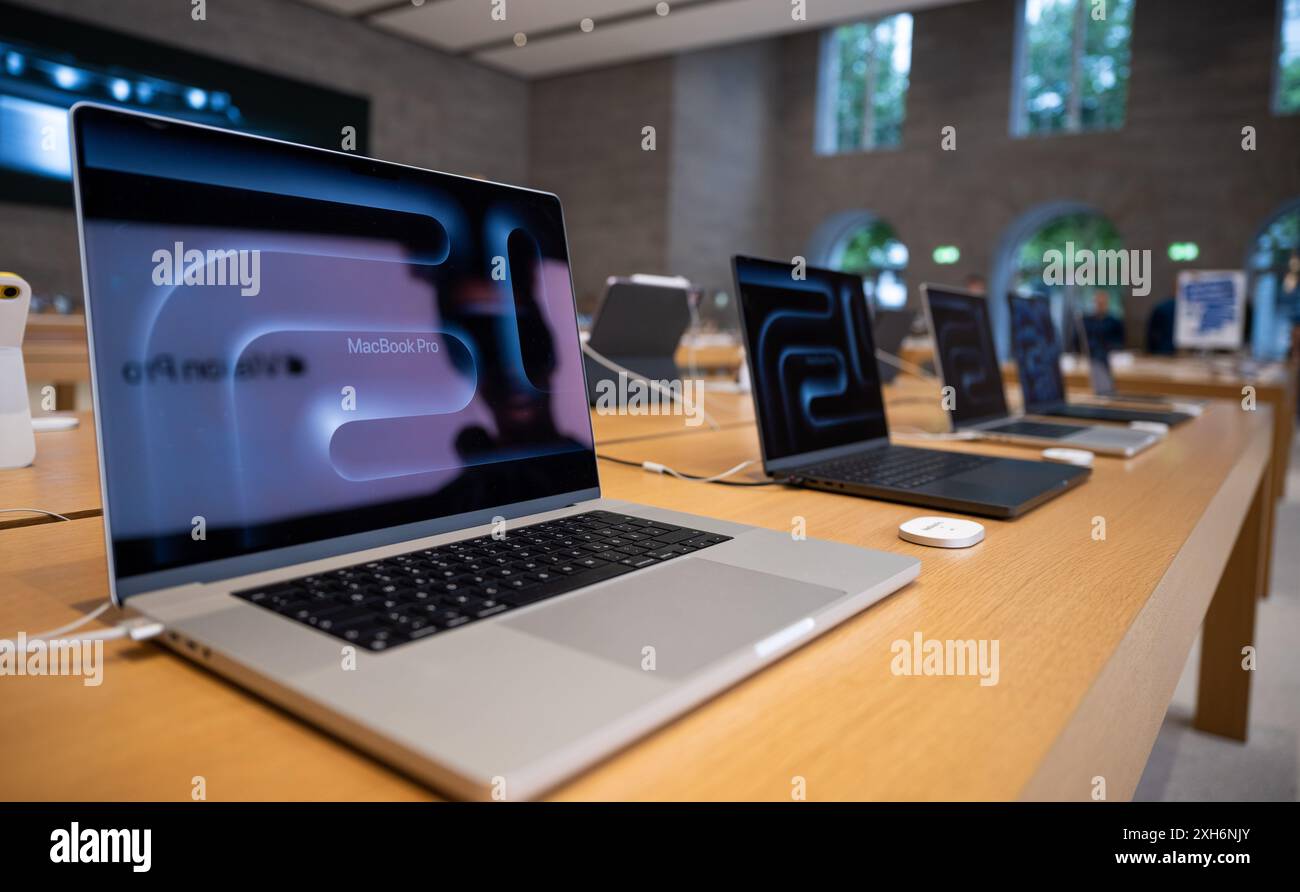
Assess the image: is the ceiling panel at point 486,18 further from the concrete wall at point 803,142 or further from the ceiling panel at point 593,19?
the concrete wall at point 803,142

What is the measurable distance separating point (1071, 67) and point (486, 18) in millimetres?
6090

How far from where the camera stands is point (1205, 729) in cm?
187

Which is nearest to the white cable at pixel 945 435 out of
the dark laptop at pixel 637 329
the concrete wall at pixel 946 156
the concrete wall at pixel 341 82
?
the dark laptop at pixel 637 329

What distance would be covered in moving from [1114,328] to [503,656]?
928 centimetres

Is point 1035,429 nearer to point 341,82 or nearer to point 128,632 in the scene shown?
point 128,632

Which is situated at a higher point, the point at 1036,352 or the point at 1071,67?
the point at 1071,67

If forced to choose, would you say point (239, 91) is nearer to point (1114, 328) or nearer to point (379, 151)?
point (379, 151)

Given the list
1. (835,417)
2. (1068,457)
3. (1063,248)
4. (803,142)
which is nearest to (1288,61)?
(1063,248)

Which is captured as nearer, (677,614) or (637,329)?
(677,614)

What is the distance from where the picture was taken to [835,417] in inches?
44.1

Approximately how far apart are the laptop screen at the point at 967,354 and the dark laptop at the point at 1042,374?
208mm

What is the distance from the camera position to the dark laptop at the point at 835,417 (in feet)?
3.04

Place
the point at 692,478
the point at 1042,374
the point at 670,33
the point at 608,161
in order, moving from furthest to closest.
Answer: the point at 608,161 < the point at 670,33 < the point at 1042,374 < the point at 692,478

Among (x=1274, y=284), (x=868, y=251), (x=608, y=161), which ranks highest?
(x=608, y=161)
